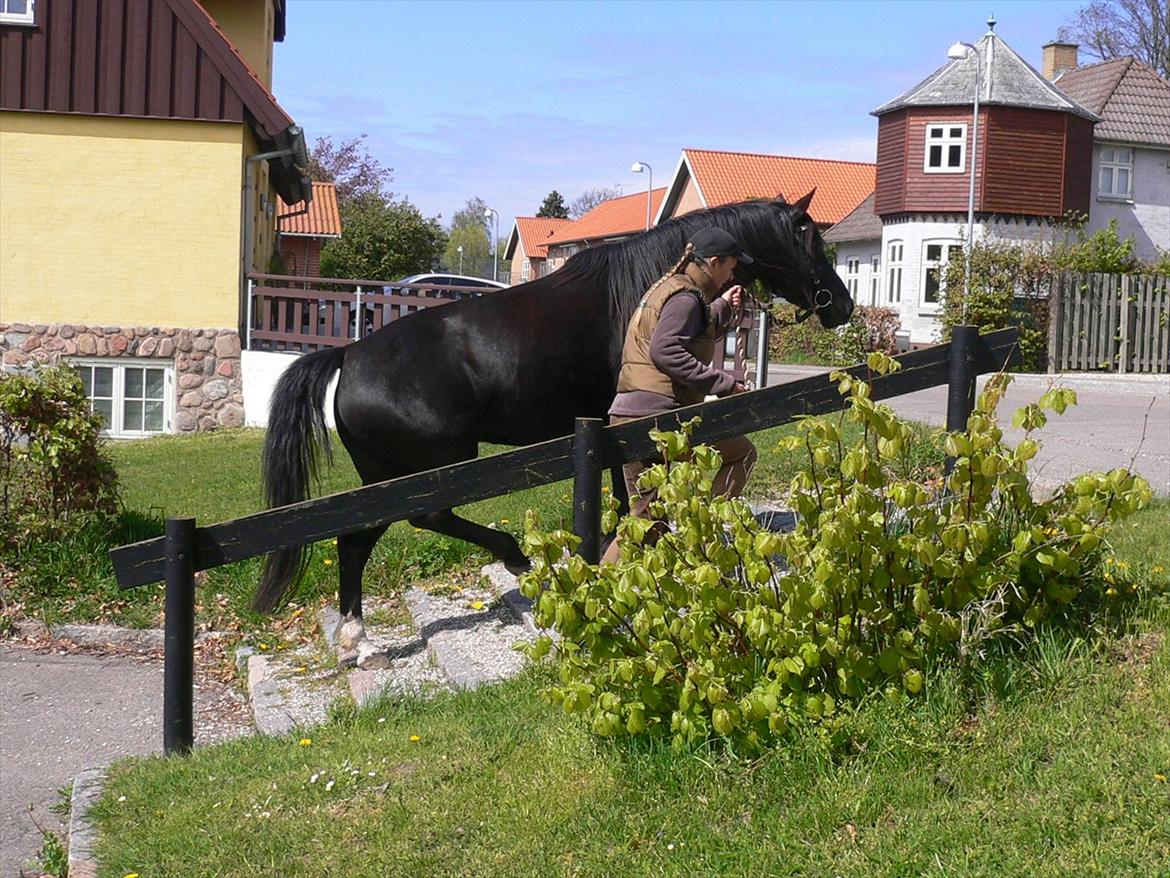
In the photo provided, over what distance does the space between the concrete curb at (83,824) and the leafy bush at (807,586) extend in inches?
63.3

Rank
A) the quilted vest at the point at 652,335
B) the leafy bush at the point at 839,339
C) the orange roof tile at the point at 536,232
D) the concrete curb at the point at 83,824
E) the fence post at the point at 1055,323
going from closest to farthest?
the concrete curb at the point at 83,824
the quilted vest at the point at 652,335
the fence post at the point at 1055,323
the leafy bush at the point at 839,339
the orange roof tile at the point at 536,232

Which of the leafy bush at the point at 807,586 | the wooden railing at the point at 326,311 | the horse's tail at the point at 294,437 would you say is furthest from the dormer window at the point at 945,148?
the leafy bush at the point at 807,586

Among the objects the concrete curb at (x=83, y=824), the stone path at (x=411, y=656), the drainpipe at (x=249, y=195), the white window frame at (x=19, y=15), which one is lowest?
the concrete curb at (x=83, y=824)

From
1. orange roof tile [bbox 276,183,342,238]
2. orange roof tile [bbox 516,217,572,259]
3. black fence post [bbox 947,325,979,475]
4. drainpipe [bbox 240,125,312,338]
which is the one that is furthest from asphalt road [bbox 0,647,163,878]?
orange roof tile [bbox 516,217,572,259]

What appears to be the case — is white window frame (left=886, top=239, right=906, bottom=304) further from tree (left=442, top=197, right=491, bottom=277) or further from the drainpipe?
tree (left=442, top=197, right=491, bottom=277)

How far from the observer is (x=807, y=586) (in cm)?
383

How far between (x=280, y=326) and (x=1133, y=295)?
15614 mm

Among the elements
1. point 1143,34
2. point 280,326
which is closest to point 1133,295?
point 280,326

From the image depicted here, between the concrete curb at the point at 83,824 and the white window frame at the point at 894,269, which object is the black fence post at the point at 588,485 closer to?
the concrete curb at the point at 83,824

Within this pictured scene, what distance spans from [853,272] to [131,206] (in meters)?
31.7

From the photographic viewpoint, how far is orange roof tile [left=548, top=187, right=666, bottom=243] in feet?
239

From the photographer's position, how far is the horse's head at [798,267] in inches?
269

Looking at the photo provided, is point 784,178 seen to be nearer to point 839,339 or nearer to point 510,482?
point 839,339

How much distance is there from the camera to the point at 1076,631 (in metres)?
4.33
